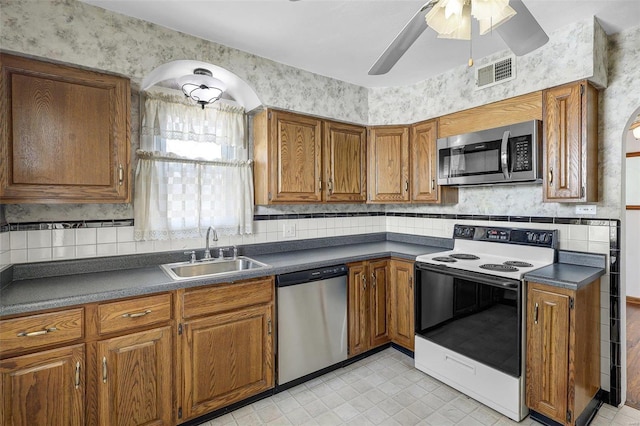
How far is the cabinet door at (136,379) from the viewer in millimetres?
1721

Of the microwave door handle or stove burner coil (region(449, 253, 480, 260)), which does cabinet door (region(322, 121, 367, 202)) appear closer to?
stove burner coil (region(449, 253, 480, 260))

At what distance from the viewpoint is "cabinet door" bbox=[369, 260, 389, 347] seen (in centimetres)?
287

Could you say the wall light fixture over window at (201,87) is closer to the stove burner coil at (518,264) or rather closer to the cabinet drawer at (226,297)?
the cabinet drawer at (226,297)

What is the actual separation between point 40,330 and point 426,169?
9.80ft

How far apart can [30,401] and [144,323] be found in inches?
22.0

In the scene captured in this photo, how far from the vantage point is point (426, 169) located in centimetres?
305

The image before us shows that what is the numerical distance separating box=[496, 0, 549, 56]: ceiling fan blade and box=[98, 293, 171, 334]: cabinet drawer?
86.4 inches

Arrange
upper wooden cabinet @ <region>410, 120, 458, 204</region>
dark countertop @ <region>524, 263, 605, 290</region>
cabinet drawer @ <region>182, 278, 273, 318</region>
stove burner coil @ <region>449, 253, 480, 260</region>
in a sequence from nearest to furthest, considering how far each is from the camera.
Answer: dark countertop @ <region>524, 263, 605, 290</region>, cabinet drawer @ <region>182, 278, 273, 318</region>, stove burner coil @ <region>449, 253, 480, 260</region>, upper wooden cabinet @ <region>410, 120, 458, 204</region>

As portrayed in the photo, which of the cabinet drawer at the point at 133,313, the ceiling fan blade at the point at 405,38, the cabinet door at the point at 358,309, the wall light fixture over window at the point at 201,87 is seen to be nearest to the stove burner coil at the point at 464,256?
the cabinet door at the point at 358,309

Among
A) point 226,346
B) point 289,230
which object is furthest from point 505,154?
point 226,346

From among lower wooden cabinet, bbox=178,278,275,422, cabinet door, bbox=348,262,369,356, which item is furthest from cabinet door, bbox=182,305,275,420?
cabinet door, bbox=348,262,369,356

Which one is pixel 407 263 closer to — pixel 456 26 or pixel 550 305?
pixel 550 305

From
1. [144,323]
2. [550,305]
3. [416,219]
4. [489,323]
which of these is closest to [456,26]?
[550,305]

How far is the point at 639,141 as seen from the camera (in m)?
4.16
